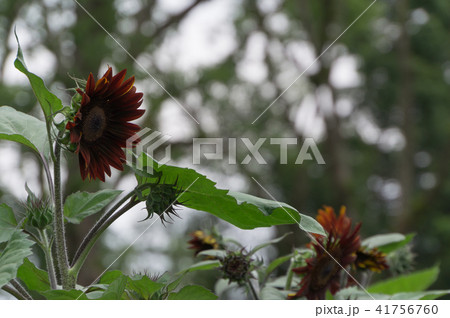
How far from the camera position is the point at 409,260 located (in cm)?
73

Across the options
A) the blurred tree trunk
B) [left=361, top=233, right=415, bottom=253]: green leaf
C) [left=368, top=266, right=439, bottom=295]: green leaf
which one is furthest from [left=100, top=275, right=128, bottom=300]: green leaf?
the blurred tree trunk

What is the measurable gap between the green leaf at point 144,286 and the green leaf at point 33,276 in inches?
3.4

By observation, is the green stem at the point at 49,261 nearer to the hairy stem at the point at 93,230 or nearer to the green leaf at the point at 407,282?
the hairy stem at the point at 93,230

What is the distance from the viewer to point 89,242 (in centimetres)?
37

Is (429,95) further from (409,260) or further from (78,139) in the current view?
(78,139)

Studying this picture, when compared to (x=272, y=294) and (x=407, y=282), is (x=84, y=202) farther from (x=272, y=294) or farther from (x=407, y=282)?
(x=407, y=282)

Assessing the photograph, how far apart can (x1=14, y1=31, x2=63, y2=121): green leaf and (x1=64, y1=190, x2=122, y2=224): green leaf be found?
0.24ft

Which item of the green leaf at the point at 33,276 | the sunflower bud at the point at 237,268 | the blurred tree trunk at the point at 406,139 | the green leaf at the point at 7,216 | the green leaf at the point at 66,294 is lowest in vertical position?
the green leaf at the point at 66,294

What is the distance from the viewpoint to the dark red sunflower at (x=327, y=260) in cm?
48

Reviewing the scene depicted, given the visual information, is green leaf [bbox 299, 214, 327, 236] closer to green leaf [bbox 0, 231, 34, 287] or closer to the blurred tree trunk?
green leaf [bbox 0, 231, 34, 287]

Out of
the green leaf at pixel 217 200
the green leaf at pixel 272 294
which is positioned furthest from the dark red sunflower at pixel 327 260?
the green leaf at pixel 217 200

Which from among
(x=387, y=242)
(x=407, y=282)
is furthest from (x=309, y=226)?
(x=407, y=282)

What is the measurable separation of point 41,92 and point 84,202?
94mm
